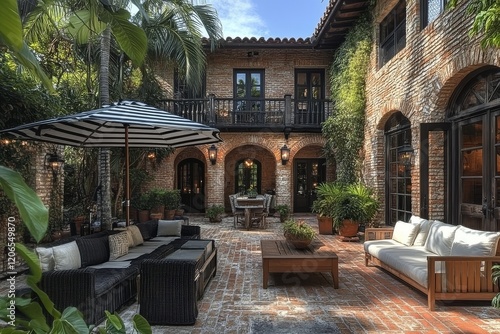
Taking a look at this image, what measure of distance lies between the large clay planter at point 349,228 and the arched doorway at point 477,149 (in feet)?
8.22

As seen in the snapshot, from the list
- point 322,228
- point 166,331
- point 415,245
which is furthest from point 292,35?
point 166,331

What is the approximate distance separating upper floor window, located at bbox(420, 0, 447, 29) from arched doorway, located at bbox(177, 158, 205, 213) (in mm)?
9512

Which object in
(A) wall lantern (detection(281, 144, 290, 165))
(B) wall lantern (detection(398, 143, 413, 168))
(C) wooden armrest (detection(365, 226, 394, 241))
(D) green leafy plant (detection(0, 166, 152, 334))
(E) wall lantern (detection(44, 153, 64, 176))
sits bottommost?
(C) wooden armrest (detection(365, 226, 394, 241))

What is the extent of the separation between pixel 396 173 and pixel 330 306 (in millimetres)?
5182

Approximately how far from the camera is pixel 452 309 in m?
3.87

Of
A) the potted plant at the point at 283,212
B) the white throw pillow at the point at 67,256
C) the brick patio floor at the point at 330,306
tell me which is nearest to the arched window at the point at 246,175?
the potted plant at the point at 283,212

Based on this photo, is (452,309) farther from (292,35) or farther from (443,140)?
(292,35)

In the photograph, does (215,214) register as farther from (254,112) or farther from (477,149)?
(477,149)

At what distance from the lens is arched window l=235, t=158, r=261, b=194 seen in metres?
14.2

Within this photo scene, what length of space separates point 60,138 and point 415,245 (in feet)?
18.9

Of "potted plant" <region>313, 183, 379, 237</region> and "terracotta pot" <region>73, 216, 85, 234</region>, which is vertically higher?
"potted plant" <region>313, 183, 379, 237</region>

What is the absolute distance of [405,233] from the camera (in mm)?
5477

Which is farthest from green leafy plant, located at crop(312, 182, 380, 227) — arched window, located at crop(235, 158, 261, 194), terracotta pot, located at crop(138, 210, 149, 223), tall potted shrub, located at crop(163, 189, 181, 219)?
terracotta pot, located at crop(138, 210, 149, 223)

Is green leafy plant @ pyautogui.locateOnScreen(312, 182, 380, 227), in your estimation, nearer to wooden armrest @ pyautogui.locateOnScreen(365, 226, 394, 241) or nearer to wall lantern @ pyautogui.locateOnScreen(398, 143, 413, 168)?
wall lantern @ pyautogui.locateOnScreen(398, 143, 413, 168)
